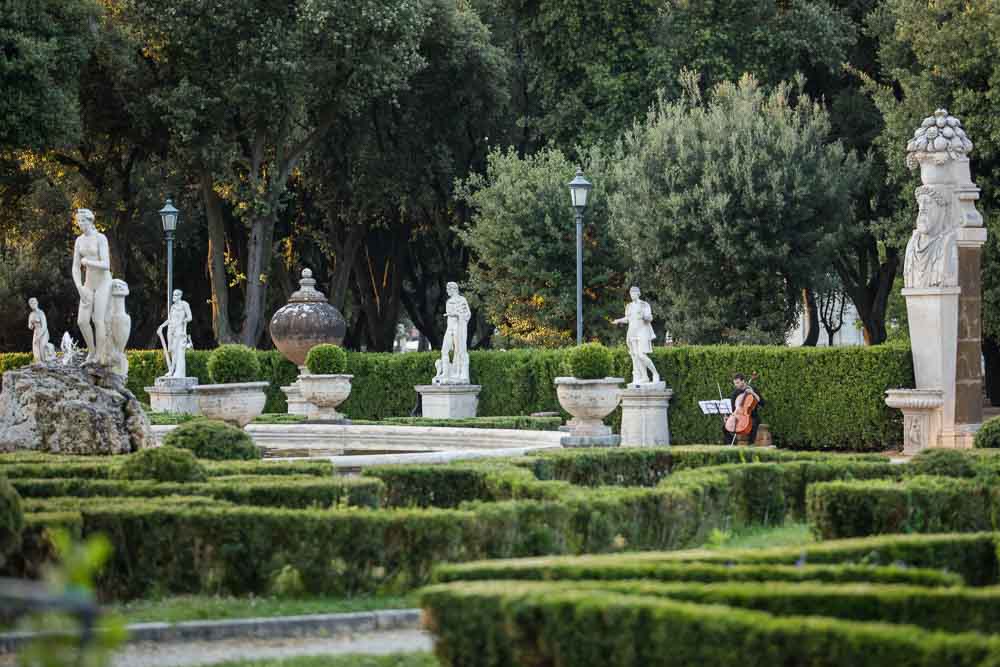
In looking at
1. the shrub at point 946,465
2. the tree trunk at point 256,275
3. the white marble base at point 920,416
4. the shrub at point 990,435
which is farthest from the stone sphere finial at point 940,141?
the tree trunk at point 256,275

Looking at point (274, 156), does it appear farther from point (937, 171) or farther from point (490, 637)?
point (490, 637)

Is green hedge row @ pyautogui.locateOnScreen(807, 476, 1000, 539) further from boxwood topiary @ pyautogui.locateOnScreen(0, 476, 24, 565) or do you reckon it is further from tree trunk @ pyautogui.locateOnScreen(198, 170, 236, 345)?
tree trunk @ pyautogui.locateOnScreen(198, 170, 236, 345)

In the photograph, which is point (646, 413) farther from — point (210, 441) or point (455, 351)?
point (210, 441)

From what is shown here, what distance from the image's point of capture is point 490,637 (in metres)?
6.95

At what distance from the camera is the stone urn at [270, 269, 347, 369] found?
30.4 meters

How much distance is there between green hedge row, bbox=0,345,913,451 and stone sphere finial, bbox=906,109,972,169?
10.9 ft

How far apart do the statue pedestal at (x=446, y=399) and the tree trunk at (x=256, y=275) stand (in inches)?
343

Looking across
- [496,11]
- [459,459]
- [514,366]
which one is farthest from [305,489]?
[496,11]

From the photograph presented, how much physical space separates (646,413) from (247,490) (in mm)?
15411

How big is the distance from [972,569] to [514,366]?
69.5 ft

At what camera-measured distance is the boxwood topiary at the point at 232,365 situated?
22.2m

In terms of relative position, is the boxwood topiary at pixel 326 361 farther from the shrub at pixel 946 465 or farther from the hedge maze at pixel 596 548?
the shrub at pixel 946 465

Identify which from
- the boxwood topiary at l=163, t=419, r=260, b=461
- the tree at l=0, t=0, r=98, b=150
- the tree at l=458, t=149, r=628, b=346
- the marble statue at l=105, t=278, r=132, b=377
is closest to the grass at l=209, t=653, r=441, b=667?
the boxwood topiary at l=163, t=419, r=260, b=461

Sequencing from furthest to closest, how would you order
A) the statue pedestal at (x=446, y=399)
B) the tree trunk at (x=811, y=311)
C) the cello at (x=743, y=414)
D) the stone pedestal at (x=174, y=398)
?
the tree trunk at (x=811, y=311)
the statue pedestal at (x=446, y=399)
the stone pedestal at (x=174, y=398)
the cello at (x=743, y=414)
